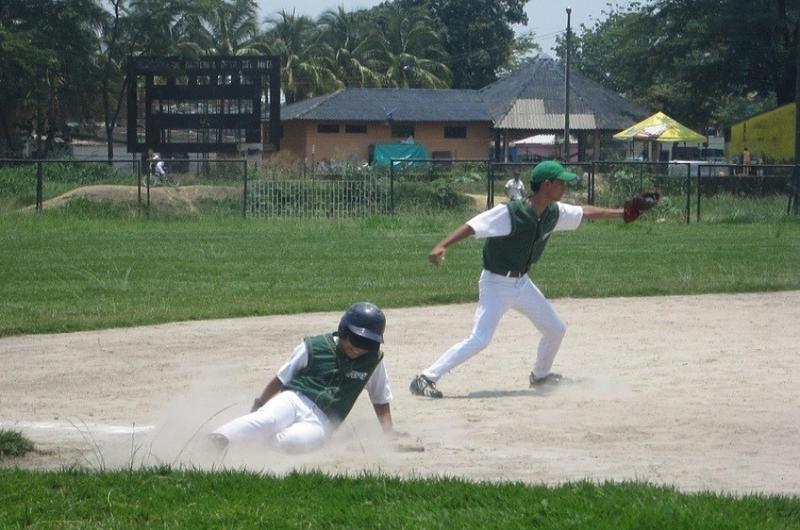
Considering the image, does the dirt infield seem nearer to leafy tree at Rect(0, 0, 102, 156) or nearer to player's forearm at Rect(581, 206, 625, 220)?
player's forearm at Rect(581, 206, 625, 220)

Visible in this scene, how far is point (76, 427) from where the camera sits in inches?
328

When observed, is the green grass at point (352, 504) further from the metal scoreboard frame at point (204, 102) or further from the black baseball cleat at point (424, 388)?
the metal scoreboard frame at point (204, 102)

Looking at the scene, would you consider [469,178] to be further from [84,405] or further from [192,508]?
[192,508]

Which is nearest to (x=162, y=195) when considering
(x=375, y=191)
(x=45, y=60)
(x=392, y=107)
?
(x=375, y=191)

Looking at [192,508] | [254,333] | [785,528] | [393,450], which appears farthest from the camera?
[254,333]

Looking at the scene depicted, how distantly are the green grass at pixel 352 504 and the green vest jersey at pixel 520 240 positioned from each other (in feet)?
10.5

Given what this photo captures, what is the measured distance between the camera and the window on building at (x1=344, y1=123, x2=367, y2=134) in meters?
64.7

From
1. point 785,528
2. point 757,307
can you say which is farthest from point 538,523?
point 757,307

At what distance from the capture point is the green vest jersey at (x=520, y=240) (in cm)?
923

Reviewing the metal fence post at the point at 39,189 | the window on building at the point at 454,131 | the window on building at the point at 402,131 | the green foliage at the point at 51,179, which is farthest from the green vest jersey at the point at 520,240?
the window on building at the point at 454,131

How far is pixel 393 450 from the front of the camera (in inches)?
294

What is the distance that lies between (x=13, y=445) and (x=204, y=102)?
131 ft

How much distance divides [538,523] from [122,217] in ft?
90.2

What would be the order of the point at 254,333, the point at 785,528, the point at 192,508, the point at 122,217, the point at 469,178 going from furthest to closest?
the point at 469,178
the point at 122,217
the point at 254,333
the point at 192,508
the point at 785,528
